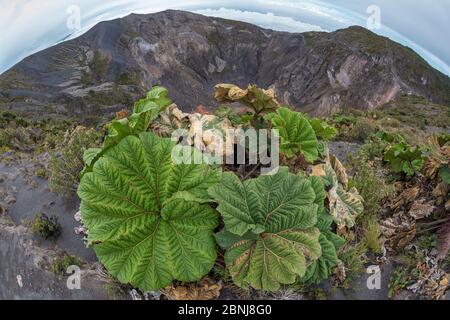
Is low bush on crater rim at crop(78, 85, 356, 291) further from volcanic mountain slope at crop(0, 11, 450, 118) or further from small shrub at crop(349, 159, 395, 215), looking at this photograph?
volcanic mountain slope at crop(0, 11, 450, 118)

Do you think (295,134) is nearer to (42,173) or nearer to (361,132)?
(42,173)

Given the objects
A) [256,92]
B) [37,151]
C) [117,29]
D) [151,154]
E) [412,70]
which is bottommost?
[412,70]

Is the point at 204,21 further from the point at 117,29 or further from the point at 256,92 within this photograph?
the point at 256,92

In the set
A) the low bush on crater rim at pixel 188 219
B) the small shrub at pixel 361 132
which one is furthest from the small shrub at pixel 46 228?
the small shrub at pixel 361 132

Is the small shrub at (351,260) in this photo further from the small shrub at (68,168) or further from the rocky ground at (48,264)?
the small shrub at (68,168)

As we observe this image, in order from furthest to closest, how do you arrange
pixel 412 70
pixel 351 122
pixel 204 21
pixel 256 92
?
pixel 204 21 → pixel 412 70 → pixel 351 122 → pixel 256 92

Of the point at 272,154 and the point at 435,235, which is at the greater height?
the point at 272,154
